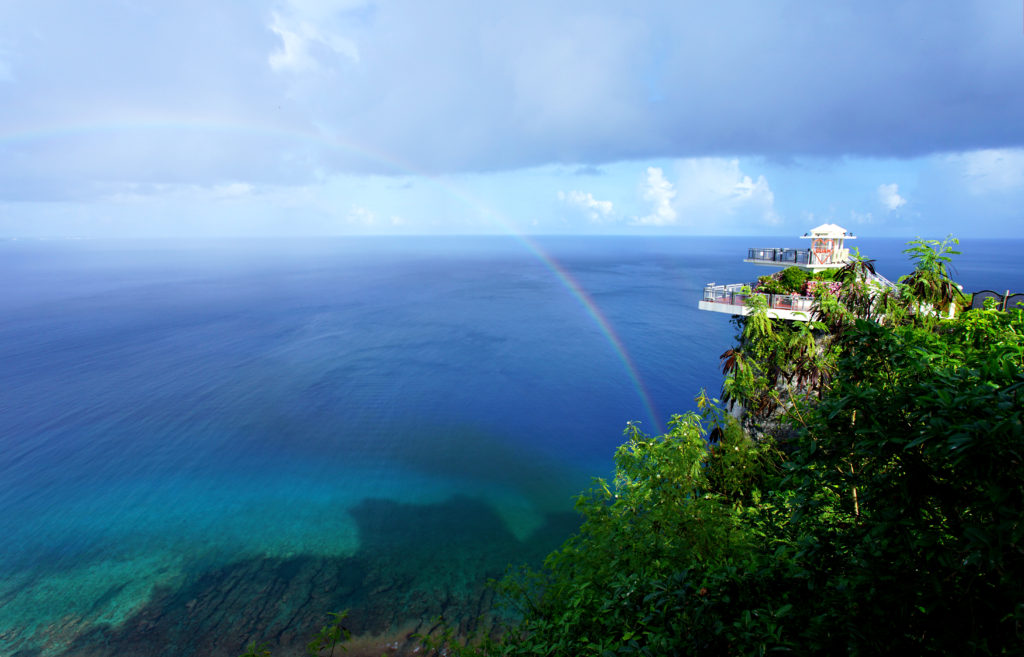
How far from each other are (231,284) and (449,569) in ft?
433

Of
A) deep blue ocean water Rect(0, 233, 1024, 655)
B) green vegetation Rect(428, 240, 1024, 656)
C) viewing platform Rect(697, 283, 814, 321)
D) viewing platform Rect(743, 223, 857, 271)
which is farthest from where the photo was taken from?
viewing platform Rect(743, 223, 857, 271)

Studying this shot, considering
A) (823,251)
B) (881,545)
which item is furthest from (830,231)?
(881,545)

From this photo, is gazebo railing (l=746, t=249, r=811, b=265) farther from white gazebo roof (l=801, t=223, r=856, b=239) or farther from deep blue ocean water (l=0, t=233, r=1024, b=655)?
deep blue ocean water (l=0, t=233, r=1024, b=655)

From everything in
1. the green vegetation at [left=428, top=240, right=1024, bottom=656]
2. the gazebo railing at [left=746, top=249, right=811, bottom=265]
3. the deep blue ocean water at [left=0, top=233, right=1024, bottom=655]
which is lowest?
the deep blue ocean water at [left=0, top=233, right=1024, bottom=655]

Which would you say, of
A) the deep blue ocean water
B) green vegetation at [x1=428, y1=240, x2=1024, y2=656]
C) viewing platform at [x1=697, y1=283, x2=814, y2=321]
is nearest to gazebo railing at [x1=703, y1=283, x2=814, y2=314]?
viewing platform at [x1=697, y1=283, x2=814, y2=321]

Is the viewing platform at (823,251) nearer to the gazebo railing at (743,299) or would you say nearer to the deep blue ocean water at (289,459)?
the gazebo railing at (743,299)

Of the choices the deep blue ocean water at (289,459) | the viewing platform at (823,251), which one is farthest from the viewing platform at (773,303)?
the deep blue ocean water at (289,459)

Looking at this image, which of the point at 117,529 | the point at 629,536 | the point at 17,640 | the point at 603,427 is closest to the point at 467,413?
the point at 603,427

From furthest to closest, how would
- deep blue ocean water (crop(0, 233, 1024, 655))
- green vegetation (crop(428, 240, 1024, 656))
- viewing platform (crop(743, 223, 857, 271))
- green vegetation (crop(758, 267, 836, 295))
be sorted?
viewing platform (crop(743, 223, 857, 271)) → green vegetation (crop(758, 267, 836, 295)) → deep blue ocean water (crop(0, 233, 1024, 655)) → green vegetation (crop(428, 240, 1024, 656))

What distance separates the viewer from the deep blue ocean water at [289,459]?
2258cm

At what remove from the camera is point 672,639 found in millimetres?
5648

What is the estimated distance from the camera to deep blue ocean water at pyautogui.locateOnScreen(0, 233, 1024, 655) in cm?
2258

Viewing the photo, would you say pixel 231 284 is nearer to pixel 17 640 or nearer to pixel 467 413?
pixel 467 413

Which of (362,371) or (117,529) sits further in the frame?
(362,371)
